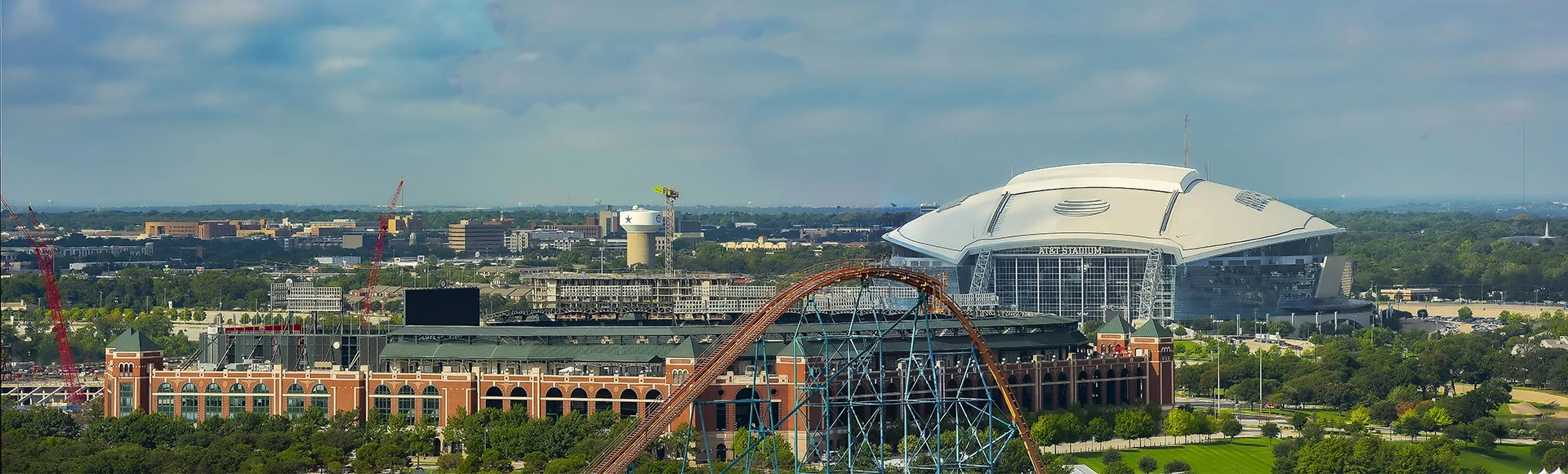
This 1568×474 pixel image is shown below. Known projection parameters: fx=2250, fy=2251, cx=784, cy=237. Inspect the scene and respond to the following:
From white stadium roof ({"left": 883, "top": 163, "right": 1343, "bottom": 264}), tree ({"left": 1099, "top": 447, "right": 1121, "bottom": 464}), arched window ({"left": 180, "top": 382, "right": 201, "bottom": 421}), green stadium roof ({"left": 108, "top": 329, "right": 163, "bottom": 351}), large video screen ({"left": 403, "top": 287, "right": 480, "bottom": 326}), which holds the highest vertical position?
white stadium roof ({"left": 883, "top": 163, "right": 1343, "bottom": 264})

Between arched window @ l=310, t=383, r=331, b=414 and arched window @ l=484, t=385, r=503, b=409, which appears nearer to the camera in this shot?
arched window @ l=484, t=385, r=503, b=409

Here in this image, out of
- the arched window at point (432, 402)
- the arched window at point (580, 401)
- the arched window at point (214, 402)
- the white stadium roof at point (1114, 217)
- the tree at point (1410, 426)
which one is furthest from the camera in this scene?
the white stadium roof at point (1114, 217)

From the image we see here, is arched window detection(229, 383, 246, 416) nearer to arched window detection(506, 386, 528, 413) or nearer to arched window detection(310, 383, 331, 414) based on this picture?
arched window detection(310, 383, 331, 414)

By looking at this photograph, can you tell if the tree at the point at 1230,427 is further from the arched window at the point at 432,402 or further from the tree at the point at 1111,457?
the arched window at the point at 432,402

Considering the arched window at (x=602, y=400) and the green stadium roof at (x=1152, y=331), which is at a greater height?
the green stadium roof at (x=1152, y=331)

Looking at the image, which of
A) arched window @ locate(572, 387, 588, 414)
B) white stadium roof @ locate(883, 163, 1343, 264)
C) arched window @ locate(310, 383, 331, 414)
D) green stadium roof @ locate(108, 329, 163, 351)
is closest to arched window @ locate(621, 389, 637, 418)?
arched window @ locate(572, 387, 588, 414)

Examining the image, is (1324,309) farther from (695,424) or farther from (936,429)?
(936,429)

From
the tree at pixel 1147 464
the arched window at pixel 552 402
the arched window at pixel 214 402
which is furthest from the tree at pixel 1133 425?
the arched window at pixel 214 402
